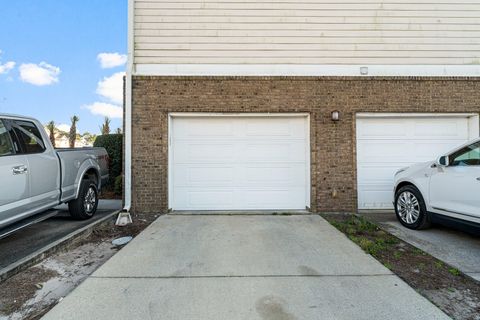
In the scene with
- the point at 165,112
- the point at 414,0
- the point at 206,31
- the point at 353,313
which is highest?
the point at 414,0

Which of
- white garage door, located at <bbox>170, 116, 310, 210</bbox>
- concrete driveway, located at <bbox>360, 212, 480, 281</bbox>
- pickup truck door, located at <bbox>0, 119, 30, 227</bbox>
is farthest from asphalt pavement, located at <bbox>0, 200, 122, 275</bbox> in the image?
concrete driveway, located at <bbox>360, 212, 480, 281</bbox>

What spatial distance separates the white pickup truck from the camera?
3.77m

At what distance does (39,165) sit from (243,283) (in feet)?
11.7

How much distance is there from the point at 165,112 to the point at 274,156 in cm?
263

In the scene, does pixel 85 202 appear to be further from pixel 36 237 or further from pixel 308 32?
pixel 308 32

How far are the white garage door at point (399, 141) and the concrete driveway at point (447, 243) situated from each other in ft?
4.47

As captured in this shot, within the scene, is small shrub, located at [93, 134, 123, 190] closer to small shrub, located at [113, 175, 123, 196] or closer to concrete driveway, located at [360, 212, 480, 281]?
small shrub, located at [113, 175, 123, 196]

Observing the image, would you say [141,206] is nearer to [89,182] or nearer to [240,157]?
[89,182]

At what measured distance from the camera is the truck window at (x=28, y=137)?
13.7 ft

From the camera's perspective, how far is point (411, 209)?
16.7ft

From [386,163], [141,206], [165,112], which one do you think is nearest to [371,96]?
[386,163]

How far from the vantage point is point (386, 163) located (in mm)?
6531

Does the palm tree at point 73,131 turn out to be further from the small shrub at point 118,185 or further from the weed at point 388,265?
the weed at point 388,265

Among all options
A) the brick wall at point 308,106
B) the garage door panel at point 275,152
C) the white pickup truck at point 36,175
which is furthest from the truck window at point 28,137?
the garage door panel at point 275,152
